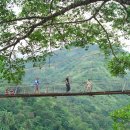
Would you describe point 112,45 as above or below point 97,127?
above

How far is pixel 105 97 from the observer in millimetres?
119188

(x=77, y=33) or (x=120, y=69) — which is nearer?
(x=77, y=33)

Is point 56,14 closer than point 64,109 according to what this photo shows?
Yes

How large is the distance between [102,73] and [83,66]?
13902 mm

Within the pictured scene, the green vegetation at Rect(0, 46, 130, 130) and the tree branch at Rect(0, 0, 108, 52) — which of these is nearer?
the tree branch at Rect(0, 0, 108, 52)

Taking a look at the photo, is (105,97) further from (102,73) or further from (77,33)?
(77,33)

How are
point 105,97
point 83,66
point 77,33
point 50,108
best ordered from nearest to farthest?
point 77,33, point 50,108, point 105,97, point 83,66

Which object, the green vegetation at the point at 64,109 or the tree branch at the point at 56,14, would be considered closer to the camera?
the tree branch at the point at 56,14

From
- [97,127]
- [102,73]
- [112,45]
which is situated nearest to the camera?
[112,45]

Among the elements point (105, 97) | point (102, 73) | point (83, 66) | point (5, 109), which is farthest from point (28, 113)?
point (83, 66)

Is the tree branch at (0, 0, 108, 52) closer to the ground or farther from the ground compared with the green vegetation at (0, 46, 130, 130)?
farther from the ground

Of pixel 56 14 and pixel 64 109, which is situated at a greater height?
pixel 56 14

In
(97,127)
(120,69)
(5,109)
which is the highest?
(120,69)

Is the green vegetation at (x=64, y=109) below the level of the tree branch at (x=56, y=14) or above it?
below
